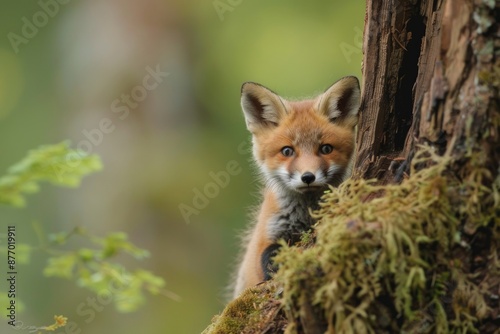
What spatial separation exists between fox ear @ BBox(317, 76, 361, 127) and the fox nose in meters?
0.68

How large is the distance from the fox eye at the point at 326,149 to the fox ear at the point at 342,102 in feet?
0.88

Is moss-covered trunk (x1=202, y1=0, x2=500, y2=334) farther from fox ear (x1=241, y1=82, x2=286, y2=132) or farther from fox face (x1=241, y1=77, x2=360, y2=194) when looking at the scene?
fox ear (x1=241, y1=82, x2=286, y2=132)

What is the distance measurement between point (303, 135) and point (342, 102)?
492 mm

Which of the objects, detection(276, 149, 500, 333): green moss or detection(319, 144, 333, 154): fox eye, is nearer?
detection(276, 149, 500, 333): green moss

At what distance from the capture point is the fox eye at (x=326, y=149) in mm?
6293

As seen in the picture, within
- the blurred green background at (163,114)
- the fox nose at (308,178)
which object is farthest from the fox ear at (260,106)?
the blurred green background at (163,114)

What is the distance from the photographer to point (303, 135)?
21.1 feet

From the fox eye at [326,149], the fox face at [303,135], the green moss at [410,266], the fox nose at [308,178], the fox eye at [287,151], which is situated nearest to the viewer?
the green moss at [410,266]

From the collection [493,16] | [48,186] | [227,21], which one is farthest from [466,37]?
[48,186]

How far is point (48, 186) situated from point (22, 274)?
1883 mm

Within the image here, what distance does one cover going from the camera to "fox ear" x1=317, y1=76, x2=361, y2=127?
6.04 m

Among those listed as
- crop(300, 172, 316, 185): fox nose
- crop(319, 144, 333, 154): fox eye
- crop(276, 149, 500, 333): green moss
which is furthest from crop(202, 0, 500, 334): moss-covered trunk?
crop(319, 144, 333, 154): fox eye

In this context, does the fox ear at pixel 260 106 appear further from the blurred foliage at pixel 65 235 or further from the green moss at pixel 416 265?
the green moss at pixel 416 265

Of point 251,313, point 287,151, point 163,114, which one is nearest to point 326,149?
point 287,151
